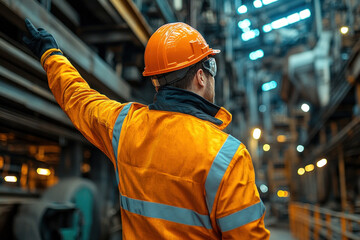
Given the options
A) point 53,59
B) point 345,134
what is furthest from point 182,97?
point 345,134

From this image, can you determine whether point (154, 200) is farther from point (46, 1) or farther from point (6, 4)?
point (46, 1)

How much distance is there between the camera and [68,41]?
4.09 m

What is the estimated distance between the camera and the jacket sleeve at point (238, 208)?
1.27 metres

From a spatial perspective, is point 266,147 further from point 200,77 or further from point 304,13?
point 200,77

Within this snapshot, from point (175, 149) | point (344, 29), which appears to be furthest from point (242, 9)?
point (175, 149)

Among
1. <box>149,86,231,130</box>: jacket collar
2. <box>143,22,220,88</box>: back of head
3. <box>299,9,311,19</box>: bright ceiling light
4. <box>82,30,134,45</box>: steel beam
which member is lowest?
<box>149,86,231,130</box>: jacket collar

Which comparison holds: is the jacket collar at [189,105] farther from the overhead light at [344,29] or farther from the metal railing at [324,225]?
the overhead light at [344,29]

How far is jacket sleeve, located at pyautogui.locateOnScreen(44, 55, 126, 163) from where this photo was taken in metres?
1.69

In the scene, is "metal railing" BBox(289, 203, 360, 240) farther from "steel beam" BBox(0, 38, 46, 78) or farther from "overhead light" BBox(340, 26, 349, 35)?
"steel beam" BBox(0, 38, 46, 78)

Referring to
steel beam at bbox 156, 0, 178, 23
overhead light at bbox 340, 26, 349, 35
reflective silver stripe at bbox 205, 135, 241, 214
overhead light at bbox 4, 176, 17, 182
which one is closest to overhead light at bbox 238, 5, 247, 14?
overhead light at bbox 340, 26, 349, 35

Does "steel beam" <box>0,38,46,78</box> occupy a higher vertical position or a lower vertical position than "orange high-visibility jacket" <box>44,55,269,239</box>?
higher

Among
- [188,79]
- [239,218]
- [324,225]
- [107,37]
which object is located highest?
[107,37]

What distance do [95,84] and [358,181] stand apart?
13240 millimetres

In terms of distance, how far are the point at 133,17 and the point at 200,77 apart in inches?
178
